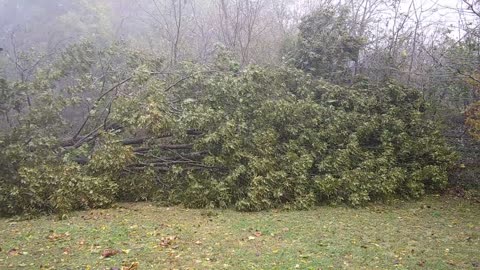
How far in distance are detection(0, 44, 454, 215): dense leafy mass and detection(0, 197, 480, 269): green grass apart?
0.43 m

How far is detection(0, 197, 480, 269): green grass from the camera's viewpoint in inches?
191

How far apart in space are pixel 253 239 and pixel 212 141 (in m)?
2.73

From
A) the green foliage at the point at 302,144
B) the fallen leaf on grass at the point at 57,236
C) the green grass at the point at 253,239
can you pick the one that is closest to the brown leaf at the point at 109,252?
the green grass at the point at 253,239

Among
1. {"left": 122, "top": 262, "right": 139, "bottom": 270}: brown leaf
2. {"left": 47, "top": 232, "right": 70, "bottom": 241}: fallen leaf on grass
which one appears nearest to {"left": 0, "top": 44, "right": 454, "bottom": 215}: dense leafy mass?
{"left": 47, "top": 232, "right": 70, "bottom": 241}: fallen leaf on grass

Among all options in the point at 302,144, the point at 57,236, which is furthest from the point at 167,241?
the point at 302,144

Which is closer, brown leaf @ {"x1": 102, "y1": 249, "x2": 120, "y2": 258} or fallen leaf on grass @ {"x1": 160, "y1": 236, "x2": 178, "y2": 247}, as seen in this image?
brown leaf @ {"x1": 102, "y1": 249, "x2": 120, "y2": 258}

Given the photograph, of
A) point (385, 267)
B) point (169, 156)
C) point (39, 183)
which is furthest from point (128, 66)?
point (385, 267)

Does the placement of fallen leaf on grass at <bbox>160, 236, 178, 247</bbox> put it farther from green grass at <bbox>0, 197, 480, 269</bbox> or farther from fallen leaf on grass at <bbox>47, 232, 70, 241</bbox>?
fallen leaf on grass at <bbox>47, 232, 70, 241</bbox>

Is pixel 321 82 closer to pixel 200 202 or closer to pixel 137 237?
pixel 200 202

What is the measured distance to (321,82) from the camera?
938 cm

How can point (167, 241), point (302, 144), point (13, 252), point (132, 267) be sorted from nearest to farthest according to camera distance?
1. point (132, 267)
2. point (13, 252)
3. point (167, 241)
4. point (302, 144)

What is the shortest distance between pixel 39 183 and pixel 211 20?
9.58 m

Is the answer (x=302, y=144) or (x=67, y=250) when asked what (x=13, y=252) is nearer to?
(x=67, y=250)

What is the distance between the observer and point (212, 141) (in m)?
8.05
